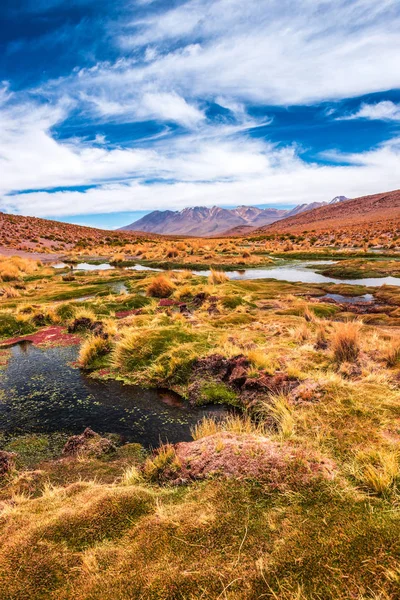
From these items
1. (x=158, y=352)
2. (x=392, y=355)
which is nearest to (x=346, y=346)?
(x=392, y=355)

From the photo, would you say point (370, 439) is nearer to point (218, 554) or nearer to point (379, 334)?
point (218, 554)

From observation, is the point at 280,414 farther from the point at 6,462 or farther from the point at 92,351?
the point at 92,351

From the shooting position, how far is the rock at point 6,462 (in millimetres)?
6046

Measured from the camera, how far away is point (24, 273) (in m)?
32.2

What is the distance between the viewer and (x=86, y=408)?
8812 mm

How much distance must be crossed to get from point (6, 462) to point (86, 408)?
265 centimetres

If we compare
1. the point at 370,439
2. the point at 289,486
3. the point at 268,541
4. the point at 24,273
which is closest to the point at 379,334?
the point at 370,439

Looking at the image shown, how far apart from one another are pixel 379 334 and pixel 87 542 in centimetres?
1123

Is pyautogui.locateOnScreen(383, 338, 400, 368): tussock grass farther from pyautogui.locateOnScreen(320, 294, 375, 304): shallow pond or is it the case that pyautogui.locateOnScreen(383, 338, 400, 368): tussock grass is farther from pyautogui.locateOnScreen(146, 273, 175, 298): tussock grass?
pyautogui.locateOnScreen(146, 273, 175, 298): tussock grass

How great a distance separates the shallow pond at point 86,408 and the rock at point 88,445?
614mm

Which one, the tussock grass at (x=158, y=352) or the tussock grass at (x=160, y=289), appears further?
the tussock grass at (x=160, y=289)

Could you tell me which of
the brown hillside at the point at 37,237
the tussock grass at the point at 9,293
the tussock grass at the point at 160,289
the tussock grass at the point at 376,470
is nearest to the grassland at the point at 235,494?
the tussock grass at the point at 376,470

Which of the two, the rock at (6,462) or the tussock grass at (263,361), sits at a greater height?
the tussock grass at (263,361)

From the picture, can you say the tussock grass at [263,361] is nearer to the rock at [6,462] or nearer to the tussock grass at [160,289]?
the rock at [6,462]
